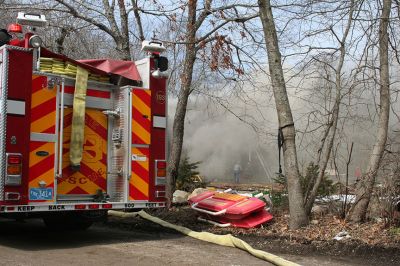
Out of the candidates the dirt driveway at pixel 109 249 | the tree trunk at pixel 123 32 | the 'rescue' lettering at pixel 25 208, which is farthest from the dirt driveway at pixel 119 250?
the tree trunk at pixel 123 32

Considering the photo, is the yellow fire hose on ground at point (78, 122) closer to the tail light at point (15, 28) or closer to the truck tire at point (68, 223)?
the tail light at point (15, 28)

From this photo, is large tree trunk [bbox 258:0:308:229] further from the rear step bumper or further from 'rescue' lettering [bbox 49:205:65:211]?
'rescue' lettering [bbox 49:205:65:211]

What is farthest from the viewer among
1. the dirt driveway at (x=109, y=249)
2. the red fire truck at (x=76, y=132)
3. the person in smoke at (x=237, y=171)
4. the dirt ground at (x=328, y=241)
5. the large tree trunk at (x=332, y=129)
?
the person in smoke at (x=237, y=171)

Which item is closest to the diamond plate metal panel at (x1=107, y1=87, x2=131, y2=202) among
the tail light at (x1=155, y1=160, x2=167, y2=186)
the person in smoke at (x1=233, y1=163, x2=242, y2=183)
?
the tail light at (x1=155, y1=160, x2=167, y2=186)

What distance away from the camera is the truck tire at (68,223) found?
8.10 meters

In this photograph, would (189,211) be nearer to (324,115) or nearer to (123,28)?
(324,115)

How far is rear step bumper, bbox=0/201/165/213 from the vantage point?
643 centimetres

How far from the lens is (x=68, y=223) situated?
839 centimetres

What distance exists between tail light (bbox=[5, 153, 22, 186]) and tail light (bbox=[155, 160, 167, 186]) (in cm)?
215

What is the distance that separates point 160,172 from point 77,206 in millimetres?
1471

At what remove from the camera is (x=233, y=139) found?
2075 cm

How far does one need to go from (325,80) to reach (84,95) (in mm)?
4275

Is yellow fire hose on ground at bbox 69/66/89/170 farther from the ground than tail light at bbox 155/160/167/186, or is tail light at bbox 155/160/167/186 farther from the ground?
yellow fire hose on ground at bbox 69/66/89/170

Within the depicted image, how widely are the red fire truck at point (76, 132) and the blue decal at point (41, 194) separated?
0.04 feet
